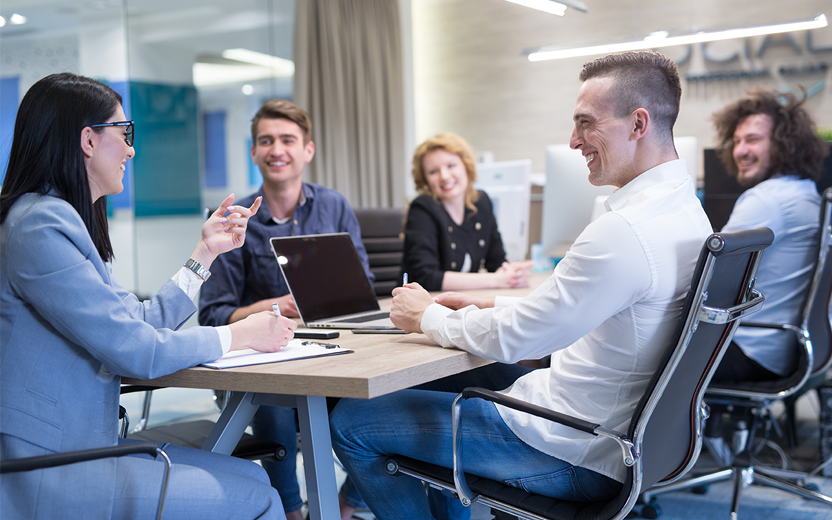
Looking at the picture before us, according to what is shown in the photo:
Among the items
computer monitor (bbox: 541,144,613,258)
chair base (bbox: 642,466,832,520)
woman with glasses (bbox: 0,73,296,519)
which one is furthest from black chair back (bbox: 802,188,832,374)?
woman with glasses (bbox: 0,73,296,519)

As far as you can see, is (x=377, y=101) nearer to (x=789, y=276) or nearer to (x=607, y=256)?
(x=789, y=276)

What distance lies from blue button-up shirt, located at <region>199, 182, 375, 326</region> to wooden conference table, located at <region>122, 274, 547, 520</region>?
69 centimetres

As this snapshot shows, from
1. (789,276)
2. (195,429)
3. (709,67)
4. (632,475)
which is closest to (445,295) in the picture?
(632,475)

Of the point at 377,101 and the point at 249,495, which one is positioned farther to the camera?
the point at 377,101

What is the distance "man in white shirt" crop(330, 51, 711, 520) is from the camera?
132 centimetres

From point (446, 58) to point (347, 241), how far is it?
4.93 metres

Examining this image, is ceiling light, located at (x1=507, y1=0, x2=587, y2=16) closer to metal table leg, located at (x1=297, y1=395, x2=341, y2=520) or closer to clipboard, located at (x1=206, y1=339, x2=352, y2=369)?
clipboard, located at (x1=206, y1=339, x2=352, y2=369)

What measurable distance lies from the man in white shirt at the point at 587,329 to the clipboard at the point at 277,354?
7.3 inches

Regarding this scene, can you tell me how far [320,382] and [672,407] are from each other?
0.67 m

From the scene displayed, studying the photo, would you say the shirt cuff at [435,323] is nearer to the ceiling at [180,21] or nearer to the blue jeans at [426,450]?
the blue jeans at [426,450]

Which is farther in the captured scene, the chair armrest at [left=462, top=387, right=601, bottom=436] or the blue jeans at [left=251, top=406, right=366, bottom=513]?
the blue jeans at [left=251, top=406, right=366, bottom=513]

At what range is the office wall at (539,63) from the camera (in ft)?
16.8

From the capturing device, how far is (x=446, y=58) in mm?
6680

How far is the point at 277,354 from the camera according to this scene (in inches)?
58.1
